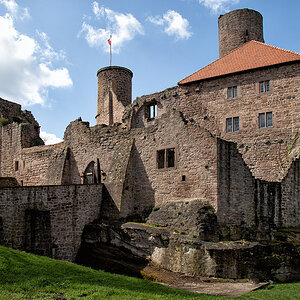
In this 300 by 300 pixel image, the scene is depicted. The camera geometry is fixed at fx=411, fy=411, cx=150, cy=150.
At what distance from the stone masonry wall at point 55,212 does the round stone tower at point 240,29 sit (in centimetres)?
1900

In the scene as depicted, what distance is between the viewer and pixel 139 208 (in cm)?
2133

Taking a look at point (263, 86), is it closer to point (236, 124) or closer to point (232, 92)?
point (232, 92)

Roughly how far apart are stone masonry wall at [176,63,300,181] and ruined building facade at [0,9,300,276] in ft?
0.21

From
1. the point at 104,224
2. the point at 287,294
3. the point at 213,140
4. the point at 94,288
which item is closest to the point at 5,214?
the point at 104,224

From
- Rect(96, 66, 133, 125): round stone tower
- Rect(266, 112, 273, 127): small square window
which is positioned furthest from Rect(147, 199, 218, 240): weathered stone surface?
Rect(96, 66, 133, 125): round stone tower

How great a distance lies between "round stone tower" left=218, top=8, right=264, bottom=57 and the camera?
3325 centimetres

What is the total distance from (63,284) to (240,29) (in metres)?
27.6

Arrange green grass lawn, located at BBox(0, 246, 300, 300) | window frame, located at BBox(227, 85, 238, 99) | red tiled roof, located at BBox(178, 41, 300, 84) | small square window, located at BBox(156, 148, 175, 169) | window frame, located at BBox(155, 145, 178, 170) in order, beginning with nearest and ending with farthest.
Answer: green grass lawn, located at BBox(0, 246, 300, 300) → window frame, located at BBox(155, 145, 178, 170) → small square window, located at BBox(156, 148, 175, 169) → red tiled roof, located at BBox(178, 41, 300, 84) → window frame, located at BBox(227, 85, 238, 99)

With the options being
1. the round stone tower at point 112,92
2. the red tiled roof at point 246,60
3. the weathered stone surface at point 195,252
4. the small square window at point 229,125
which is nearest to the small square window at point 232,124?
the small square window at point 229,125

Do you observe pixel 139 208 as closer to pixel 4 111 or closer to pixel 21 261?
pixel 21 261

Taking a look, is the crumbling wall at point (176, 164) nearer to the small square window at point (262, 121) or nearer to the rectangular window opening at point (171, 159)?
the rectangular window opening at point (171, 159)

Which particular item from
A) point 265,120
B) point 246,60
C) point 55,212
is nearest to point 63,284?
point 55,212

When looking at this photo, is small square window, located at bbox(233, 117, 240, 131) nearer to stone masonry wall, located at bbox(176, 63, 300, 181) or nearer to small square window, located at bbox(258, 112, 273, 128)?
stone masonry wall, located at bbox(176, 63, 300, 181)

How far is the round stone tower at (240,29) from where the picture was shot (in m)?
33.2
